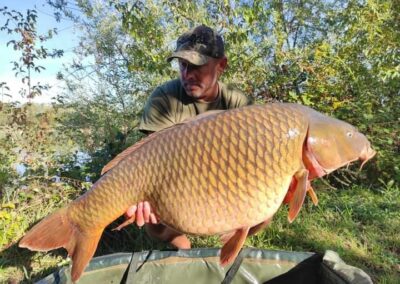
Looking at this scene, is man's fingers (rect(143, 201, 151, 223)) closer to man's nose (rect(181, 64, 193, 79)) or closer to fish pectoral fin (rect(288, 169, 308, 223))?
fish pectoral fin (rect(288, 169, 308, 223))

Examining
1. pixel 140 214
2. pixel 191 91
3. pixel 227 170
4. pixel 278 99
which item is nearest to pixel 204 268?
pixel 140 214

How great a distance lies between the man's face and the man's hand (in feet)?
2.44

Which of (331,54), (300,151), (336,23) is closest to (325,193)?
(331,54)

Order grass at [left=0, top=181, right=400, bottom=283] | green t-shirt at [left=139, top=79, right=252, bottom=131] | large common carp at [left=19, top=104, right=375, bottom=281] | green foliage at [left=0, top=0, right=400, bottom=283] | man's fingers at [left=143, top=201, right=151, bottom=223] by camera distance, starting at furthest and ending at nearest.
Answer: green foliage at [left=0, top=0, right=400, bottom=283], grass at [left=0, top=181, right=400, bottom=283], green t-shirt at [left=139, top=79, right=252, bottom=131], man's fingers at [left=143, top=201, right=151, bottom=223], large common carp at [left=19, top=104, right=375, bottom=281]

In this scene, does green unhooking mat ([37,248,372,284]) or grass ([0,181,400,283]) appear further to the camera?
grass ([0,181,400,283])

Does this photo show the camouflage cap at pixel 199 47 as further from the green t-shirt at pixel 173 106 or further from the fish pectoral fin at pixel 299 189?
the fish pectoral fin at pixel 299 189

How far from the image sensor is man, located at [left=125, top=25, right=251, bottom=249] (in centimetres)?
193

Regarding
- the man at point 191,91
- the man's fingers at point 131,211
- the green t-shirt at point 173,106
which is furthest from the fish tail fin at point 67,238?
the green t-shirt at point 173,106

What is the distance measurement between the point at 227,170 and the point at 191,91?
87 centimetres

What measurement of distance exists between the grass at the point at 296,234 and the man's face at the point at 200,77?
90 cm

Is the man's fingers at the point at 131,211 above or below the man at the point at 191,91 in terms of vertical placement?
below

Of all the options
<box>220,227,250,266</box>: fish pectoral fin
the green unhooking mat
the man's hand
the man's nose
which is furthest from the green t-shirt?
<box>220,227,250,266</box>: fish pectoral fin

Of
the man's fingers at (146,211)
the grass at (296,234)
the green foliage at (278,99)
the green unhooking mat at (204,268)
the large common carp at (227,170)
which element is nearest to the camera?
the large common carp at (227,170)

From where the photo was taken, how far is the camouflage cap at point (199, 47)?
189 centimetres
